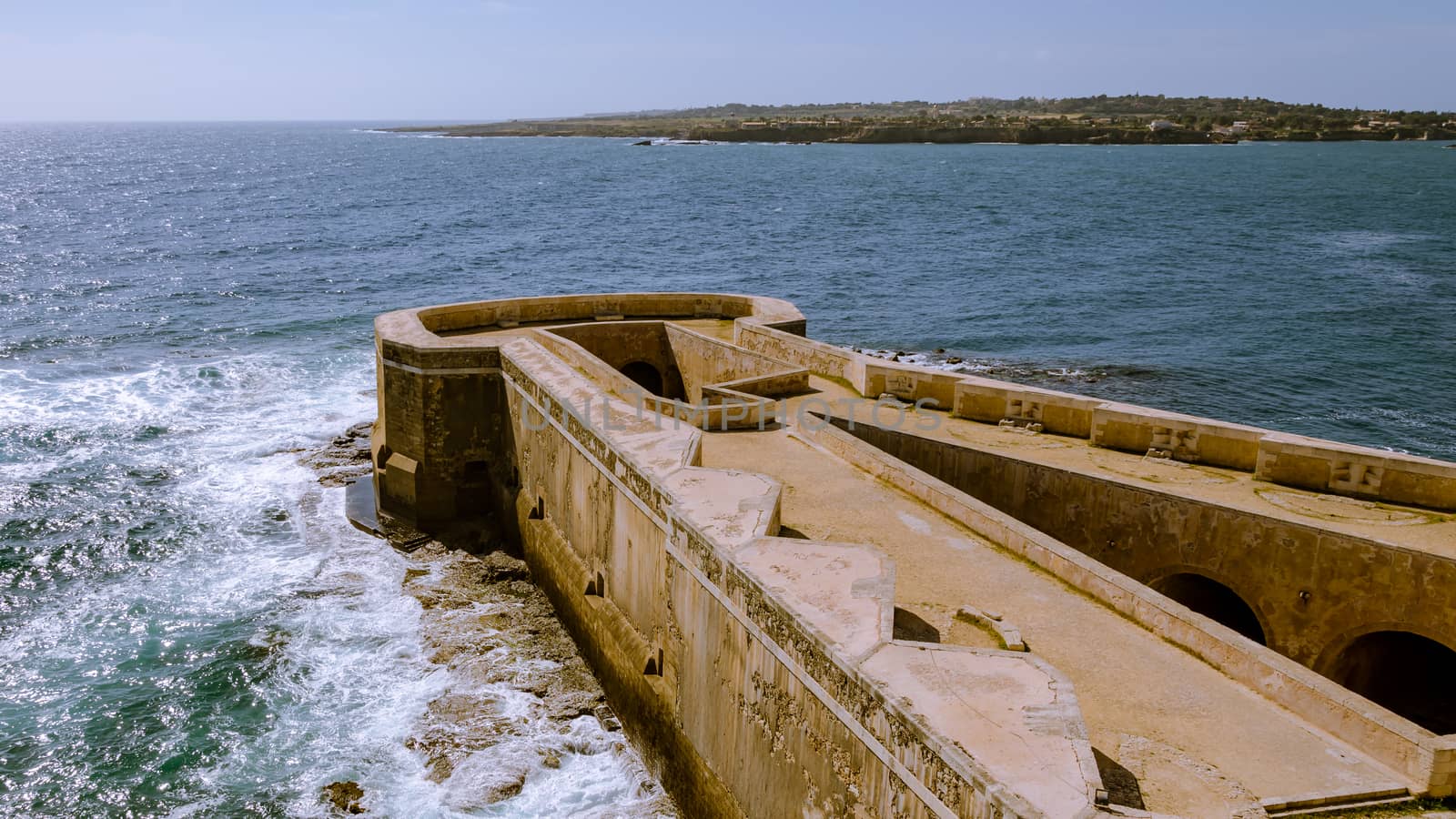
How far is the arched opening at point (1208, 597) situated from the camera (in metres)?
16.9

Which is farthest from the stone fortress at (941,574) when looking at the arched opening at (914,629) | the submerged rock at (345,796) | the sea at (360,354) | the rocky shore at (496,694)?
the submerged rock at (345,796)

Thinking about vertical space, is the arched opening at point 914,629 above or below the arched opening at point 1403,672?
above

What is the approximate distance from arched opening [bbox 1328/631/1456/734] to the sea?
985 centimetres

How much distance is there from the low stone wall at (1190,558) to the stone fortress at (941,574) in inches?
1.4

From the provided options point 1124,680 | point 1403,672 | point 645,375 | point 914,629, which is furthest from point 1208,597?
point 645,375

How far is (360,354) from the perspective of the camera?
136 ft

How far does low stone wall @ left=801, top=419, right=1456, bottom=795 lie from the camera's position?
10.5m

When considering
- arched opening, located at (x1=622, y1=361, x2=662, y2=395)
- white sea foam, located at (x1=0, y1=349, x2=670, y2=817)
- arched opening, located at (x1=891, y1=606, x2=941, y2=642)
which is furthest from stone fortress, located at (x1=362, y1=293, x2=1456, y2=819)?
arched opening, located at (x1=622, y1=361, x2=662, y2=395)

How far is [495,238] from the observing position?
7550 cm

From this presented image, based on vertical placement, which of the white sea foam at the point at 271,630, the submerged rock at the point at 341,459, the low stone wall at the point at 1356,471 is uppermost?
the low stone wall at the point at 1356,471

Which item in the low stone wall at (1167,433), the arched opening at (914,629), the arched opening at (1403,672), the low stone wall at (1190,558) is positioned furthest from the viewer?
the low stone wall at (1167,433)

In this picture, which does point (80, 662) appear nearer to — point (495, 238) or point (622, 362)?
point (622, 362)

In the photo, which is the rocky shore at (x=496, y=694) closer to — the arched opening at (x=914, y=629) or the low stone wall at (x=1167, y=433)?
the arched opening at (x=914, y=629)

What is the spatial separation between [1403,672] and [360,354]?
3450 centimetres
